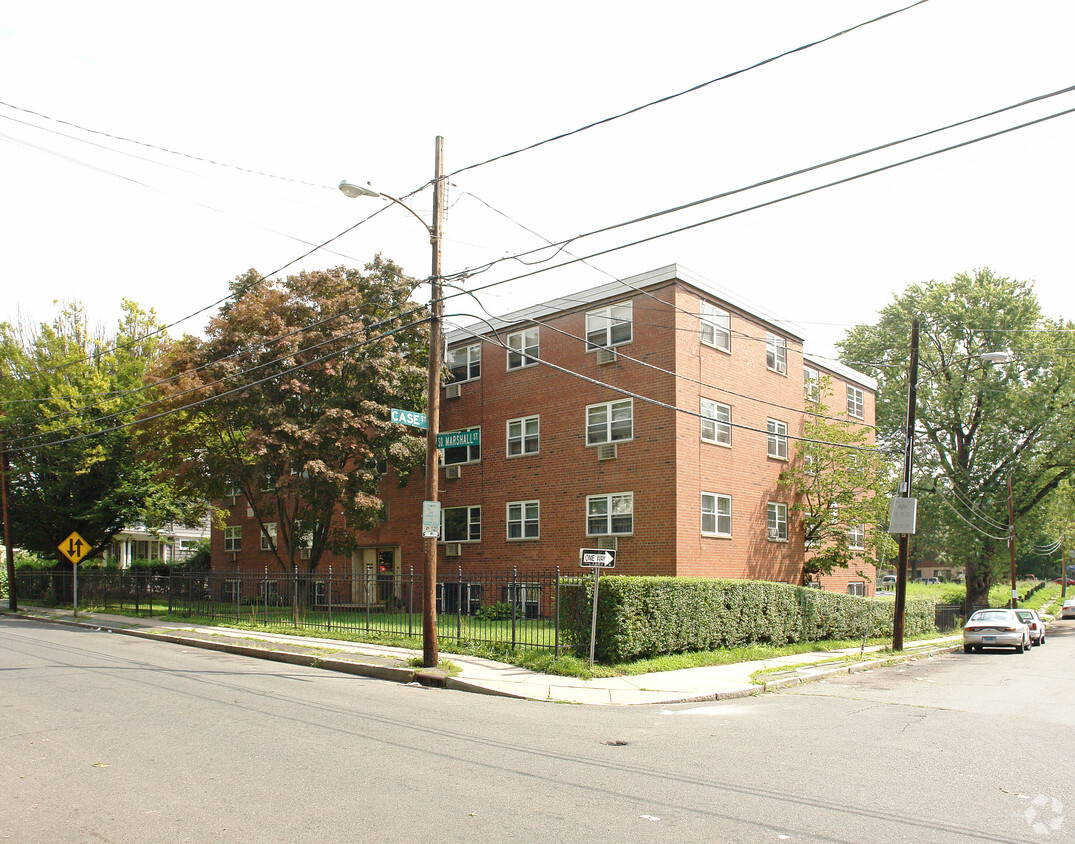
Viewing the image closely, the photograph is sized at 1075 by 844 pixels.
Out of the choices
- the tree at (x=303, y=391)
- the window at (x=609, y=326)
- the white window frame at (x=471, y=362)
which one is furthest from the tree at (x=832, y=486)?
the tree at (x=303, y=391)

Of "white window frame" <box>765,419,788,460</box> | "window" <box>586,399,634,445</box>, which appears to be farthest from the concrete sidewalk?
"window" <box>586,399,634,445</box>

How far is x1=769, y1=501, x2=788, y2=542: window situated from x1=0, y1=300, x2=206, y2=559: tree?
22.1m

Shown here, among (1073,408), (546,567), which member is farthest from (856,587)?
(1073,408)

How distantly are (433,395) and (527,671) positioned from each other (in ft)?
17.5

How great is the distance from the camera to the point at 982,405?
42.7 meters

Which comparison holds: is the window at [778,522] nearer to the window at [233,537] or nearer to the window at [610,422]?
the window at [610,422]

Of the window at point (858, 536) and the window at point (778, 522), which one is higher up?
the window at point (778, 522)

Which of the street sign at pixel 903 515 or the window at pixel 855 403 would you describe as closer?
the street sign at pixel 903 515

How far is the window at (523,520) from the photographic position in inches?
1029

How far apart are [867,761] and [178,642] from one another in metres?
17.5

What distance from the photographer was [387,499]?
102ft

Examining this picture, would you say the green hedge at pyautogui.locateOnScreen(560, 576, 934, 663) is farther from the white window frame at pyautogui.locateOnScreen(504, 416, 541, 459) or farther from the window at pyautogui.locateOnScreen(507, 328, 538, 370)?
the window at pyautogui.locateOnScreen(507, 328, 538, 370)

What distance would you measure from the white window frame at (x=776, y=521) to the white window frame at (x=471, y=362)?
35.9 feet

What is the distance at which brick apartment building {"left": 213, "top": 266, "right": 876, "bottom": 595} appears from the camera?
23.0m
